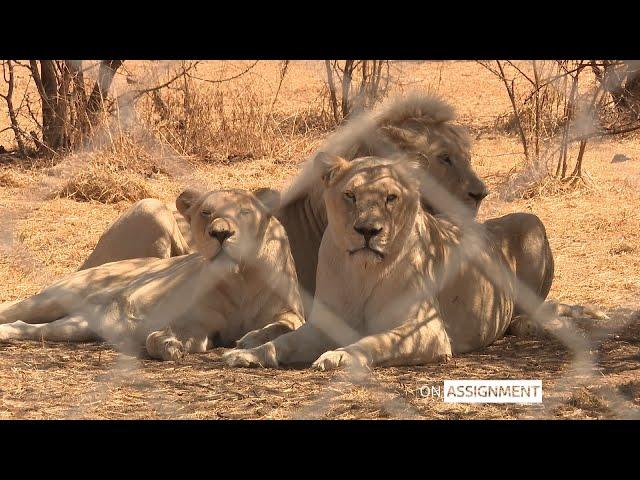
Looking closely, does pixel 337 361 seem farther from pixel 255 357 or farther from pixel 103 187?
pixel 103 187

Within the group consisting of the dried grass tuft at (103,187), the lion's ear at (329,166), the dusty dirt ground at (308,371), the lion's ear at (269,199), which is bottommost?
the dusty dirt ground at (308,371)

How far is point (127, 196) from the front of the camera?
8469mm

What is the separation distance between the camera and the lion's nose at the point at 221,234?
16.2ft

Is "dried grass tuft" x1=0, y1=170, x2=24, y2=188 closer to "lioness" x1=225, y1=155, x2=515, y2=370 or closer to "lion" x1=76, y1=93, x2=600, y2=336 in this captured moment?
"lion" x1=76, y1=93, x2=600, y2=336

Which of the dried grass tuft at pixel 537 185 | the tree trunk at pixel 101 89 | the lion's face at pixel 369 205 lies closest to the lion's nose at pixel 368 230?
the lion's face at pixel 369 205

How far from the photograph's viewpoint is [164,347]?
4902 mm

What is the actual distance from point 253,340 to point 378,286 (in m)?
0.59

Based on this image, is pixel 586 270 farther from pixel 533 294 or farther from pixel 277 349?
pixel 277 349

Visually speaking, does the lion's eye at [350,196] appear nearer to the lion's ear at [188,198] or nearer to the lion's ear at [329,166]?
the lion's ear at [329,166]

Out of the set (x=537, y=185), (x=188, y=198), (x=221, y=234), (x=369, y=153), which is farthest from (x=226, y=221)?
(x=537, y=185)

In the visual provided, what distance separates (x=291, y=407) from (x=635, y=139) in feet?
24.1

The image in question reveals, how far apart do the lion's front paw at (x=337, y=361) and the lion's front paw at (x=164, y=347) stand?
0.65 m

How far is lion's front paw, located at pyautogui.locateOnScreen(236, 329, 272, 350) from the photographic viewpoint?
4.98 metres
